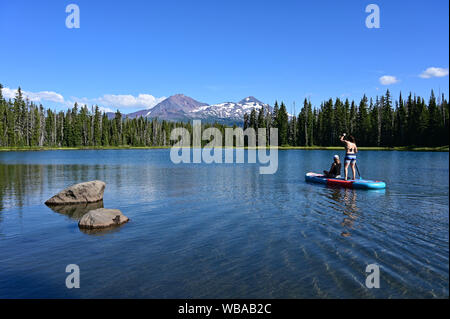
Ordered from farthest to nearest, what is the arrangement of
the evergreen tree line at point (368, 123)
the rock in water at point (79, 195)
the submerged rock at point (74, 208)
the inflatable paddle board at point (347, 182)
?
1. the evergreen tree line at point (368, 123)
2. the inflatable paddle board at point (347, 182)
3. the rock in water at point (79, 195)
4. the submerged rock at point (74, 208)

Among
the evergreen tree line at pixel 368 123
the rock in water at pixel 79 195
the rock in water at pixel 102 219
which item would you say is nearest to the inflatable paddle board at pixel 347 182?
the rock in water at pixel 102 219

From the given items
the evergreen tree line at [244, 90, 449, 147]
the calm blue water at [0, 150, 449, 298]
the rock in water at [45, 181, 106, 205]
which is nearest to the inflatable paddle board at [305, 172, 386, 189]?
the calm blue water at [0, 150, 449, 298]

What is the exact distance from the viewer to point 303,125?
144 metres

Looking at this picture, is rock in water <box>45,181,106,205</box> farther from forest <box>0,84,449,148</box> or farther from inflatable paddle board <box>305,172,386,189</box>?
forest <box>0,84,449,148</box>

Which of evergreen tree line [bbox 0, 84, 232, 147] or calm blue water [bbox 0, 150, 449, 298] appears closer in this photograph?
calm blue water [bbox 0, 150, 449, 298]

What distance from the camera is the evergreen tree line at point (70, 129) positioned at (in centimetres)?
11888

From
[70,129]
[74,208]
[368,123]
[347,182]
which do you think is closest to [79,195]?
[74,208]

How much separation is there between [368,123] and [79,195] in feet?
392

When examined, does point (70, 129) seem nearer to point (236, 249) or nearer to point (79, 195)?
point (79, 195)

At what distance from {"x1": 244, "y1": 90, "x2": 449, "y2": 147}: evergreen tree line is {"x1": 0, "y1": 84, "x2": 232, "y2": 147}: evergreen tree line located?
168ft

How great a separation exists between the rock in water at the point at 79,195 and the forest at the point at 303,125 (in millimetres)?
100974

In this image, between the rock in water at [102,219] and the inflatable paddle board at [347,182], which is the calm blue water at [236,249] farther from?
the inflatable paddle board at [347,182]

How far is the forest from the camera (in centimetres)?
10269
